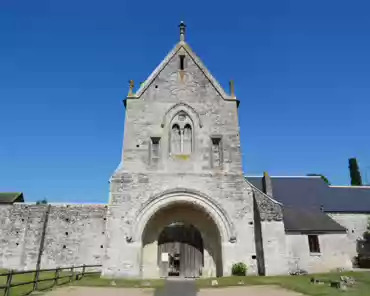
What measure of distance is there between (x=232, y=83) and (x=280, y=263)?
10287 millimetres

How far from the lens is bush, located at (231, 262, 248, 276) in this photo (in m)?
14.5

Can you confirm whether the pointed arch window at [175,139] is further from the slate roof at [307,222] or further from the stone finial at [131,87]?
the slate roof at [307,222]

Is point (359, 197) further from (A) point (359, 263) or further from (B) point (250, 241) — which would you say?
(B) point (250, 241)

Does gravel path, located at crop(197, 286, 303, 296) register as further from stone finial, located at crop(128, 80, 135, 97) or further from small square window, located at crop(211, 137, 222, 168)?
stone finial, located at crop(128, 80, 135, 97)

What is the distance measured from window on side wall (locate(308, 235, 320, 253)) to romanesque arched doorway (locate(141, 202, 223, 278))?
23.1 ft

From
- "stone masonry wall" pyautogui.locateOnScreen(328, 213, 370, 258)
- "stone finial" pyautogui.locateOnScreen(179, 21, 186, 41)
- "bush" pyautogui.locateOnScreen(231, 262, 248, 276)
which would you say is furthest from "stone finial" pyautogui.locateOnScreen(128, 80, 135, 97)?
"stone masonry wall" pyautogui.locateOnScreen(328, 213, 370, 258)

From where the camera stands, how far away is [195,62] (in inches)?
730

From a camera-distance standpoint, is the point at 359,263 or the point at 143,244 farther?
the point at 359,263

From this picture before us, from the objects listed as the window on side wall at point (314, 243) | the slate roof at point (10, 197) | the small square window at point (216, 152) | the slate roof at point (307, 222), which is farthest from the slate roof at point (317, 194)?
the slate roof at point (10, 197)

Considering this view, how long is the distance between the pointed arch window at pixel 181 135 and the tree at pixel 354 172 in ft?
106

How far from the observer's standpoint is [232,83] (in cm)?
1833

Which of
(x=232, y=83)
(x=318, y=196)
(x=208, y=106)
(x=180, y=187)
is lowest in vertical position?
(x=180, y=187)

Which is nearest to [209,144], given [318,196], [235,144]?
[235,144]

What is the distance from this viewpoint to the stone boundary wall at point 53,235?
63.0 ft
